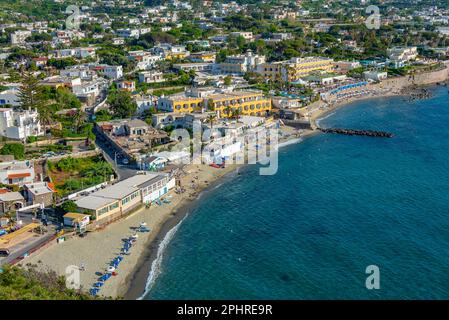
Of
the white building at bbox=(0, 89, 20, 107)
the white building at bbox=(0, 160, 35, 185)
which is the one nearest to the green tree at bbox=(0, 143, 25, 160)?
the white building at bbox=(0, 160, 35, 185)

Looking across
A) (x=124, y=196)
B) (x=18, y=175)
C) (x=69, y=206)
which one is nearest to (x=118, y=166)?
(x=18, y=175)

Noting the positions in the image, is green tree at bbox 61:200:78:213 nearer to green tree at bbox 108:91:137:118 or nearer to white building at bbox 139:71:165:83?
green tree at bbox 108:91:137:118

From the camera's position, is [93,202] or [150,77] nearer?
[93,202]

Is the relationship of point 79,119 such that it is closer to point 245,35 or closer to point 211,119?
point 211,119

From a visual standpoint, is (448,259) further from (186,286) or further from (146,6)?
(146,6)

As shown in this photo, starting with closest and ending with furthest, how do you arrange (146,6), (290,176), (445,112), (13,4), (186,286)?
(186,286) < (290,176) < (445,112) < (13,4) < (146,6)

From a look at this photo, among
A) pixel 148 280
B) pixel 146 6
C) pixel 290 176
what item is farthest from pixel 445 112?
pixel 146 6
